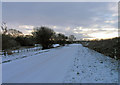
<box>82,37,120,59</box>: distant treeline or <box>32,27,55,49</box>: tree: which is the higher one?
<box>32,27,55,49</box>: tree

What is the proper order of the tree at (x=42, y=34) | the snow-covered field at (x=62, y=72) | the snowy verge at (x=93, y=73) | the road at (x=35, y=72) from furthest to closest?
the tree at (x=42, y=34)
the road at (x=35, y=72)
the snow-covered field at (x=62, y=72)
the snowy verge at (x=93, y=73)

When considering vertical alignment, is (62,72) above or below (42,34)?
below

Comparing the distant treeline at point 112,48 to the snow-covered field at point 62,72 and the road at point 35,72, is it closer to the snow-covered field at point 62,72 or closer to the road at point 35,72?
the snow-covered field at point 62,72

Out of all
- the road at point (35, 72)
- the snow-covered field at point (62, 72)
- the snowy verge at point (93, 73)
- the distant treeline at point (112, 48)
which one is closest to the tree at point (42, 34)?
the distant treeline at point (112, 48)

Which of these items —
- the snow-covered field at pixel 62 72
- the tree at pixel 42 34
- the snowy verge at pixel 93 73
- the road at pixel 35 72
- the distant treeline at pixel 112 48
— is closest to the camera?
the snowy verge at pixel 93 73

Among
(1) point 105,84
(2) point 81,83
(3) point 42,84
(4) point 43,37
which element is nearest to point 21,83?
(3) point 42,84

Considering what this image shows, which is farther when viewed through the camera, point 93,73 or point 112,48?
point 112,48

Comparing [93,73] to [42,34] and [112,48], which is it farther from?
[42,34]

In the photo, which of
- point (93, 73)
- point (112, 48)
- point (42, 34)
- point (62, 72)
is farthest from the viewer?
point (42, 34)

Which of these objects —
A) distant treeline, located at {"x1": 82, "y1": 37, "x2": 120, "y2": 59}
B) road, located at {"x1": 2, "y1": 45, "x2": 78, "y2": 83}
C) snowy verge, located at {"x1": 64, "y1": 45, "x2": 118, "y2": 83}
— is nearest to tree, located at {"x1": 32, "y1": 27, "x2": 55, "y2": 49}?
distant treeline, located at {"x1": 82, "y1": 37, "x2": 120, "y2": 59}

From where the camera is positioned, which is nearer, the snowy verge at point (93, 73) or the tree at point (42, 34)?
the snowy verge at point (93, 73)

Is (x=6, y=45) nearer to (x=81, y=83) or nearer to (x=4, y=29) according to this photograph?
(x=4, y=29)

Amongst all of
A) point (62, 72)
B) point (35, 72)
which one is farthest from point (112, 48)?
point (35, 72)

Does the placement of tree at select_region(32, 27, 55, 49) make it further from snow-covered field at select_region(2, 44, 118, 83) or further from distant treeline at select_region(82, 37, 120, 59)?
snow-covered field at select_region(2, 44, 118, 83)
